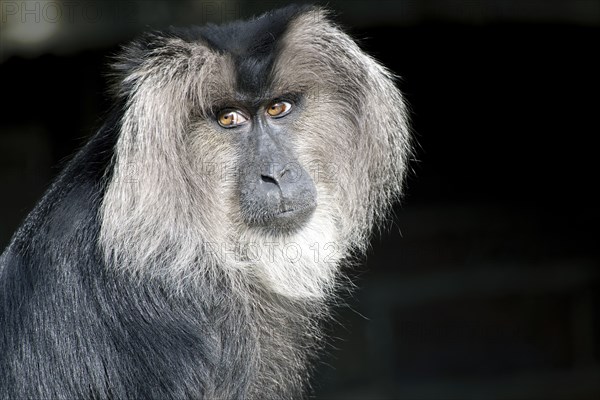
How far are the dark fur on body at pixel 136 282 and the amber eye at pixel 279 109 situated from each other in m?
0.11

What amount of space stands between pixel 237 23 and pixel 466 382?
516 cm

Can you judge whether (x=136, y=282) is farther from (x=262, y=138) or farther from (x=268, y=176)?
(x=262, y=138)

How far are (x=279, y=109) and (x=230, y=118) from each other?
265 millimetres

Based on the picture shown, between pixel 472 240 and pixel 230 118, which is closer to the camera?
pixel 230 118

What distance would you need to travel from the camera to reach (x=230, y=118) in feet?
14.4

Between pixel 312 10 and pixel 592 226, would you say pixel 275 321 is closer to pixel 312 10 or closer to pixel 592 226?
pixel 312 10

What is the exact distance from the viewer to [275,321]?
4.50 metres

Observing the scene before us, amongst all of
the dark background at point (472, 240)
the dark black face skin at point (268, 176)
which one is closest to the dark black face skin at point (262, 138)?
the dark black face skin at point (268, 176)

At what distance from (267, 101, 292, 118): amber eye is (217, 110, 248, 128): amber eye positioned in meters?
0.14

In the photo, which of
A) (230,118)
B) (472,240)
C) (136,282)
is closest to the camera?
(136,282)

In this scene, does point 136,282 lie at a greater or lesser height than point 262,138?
lesser

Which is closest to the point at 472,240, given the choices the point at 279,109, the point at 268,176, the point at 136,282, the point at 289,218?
the point at 279,109

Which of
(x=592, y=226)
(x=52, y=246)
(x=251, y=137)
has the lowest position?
(x=592, y=226)

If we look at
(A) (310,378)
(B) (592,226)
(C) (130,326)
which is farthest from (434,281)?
(C) (130,326)
